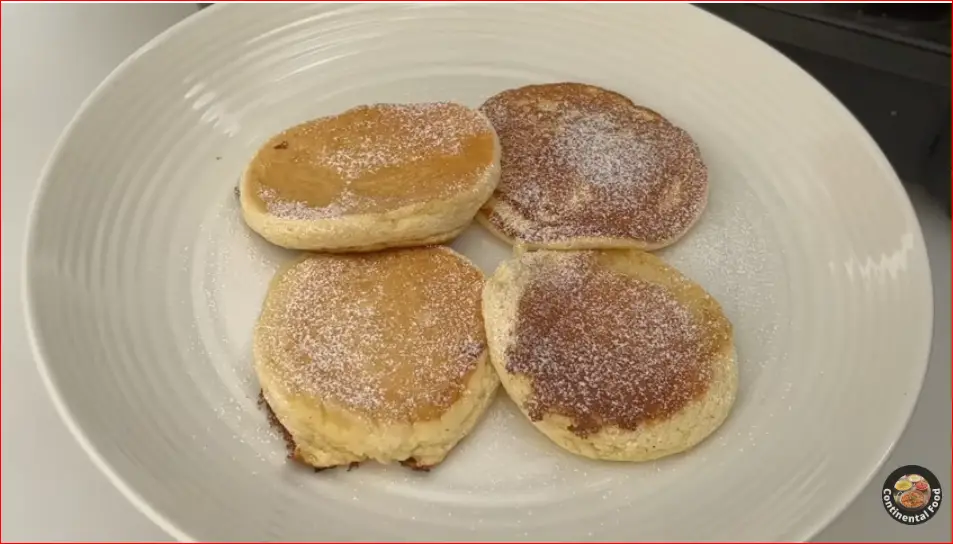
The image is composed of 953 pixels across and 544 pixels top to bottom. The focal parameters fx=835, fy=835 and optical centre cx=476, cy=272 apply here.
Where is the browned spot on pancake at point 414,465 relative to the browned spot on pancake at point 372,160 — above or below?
below

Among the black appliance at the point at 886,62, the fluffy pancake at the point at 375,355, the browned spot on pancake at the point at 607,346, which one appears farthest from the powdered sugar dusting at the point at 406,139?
the black appliance at the point at 886,62

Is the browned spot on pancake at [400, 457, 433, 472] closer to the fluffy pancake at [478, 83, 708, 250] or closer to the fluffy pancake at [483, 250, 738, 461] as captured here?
the fluffy pancake at [483, 250, 738, 461]

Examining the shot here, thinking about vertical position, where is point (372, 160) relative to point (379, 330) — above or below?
above

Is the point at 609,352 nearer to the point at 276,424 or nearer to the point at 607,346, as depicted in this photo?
the point at 607,346

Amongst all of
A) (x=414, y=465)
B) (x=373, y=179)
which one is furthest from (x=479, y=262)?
(x=414, y=465)

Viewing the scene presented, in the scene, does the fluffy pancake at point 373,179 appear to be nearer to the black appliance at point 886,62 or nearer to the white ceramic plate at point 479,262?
the white ceramic plate at point 479,262

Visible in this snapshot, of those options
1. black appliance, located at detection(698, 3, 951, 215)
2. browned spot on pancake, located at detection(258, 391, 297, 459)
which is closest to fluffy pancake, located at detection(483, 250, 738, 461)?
browned spot on pancake, located at detection(258, 391, 297, 459)
